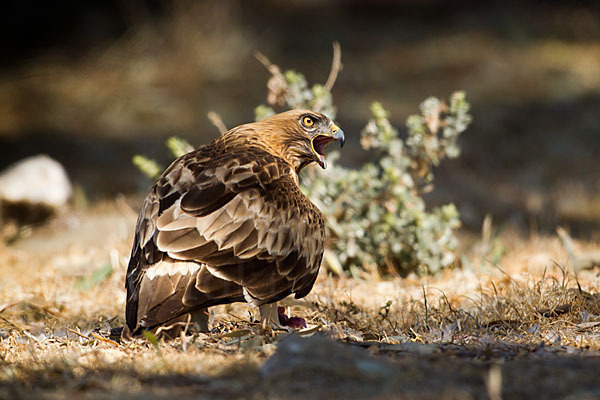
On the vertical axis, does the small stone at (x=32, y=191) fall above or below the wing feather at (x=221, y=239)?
above

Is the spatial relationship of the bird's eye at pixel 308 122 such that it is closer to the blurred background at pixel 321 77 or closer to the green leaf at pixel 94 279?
the green leaf at pixel 94 279

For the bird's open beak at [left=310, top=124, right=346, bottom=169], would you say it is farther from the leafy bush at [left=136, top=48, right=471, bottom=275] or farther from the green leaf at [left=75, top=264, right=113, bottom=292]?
the green leaf at [left=75, top=264, right=113, bottom=292]

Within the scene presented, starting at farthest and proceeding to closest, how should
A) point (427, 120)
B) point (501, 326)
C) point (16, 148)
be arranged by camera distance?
1. point (16, 148)
2. point (427, 120)
3. point (501, 326)

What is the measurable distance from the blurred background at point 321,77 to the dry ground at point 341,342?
283cm

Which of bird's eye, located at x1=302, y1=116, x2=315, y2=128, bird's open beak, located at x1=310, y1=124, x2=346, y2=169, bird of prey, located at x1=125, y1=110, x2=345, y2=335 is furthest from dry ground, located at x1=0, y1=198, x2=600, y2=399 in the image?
bird's eye, located at x1=302, y1=116, x2=315, y2=128

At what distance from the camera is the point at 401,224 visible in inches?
191

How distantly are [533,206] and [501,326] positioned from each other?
4.13m

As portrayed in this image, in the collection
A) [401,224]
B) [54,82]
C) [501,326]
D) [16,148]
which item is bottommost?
[501,326]

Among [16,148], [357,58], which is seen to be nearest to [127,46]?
[16,148]

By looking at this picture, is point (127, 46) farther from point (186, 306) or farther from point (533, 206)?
point (186, 306)

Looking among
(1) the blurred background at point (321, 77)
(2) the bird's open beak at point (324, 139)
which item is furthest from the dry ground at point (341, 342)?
(1) the blurred background at point (321, 77)

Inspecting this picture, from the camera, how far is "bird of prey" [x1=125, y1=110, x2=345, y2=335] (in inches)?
118

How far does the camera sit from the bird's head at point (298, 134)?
3.86 metres

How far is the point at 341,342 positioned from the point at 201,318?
69 cm
